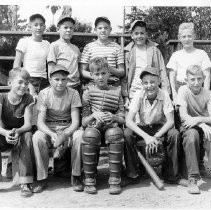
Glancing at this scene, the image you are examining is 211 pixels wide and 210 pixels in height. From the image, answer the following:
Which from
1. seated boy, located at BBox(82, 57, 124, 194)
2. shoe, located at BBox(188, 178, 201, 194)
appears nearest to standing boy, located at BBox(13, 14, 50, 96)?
seated boy, located at BBox(82, 57, 124, 194)

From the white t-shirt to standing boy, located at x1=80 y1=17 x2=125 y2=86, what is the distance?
0.18 meters

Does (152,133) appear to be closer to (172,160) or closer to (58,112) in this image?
(172,160)

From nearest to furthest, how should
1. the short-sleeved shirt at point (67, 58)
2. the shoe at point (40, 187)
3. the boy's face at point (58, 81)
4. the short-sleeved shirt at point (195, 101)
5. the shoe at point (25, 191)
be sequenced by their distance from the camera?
the shoe at point (25, 191) < the shoe at point (40, 187) < the boy's face at point (58, 81) < the short-sleeved shirt at point (195, 101) < the short-sleeved shirt at point (67, 58)

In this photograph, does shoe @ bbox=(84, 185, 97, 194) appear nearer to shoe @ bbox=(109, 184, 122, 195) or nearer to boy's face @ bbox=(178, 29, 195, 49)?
shoe @ bbox=(109, 184, 122, 195)

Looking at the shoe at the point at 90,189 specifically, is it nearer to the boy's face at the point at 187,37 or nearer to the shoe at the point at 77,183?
the shoe at the point at 77,183

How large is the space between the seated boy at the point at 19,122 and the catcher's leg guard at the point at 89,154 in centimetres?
55

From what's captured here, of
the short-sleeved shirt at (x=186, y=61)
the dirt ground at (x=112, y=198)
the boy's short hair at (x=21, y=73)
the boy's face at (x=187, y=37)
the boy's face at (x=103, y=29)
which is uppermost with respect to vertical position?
the boy's face at (x=103, y=29)

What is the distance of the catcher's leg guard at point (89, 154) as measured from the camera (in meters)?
3.71

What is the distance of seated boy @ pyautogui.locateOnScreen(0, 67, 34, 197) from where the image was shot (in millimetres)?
3709

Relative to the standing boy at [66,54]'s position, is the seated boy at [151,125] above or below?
below

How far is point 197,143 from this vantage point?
149 inches

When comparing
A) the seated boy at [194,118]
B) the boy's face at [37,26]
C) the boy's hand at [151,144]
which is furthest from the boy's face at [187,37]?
the boy's face at [37,26]

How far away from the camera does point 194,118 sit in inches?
156

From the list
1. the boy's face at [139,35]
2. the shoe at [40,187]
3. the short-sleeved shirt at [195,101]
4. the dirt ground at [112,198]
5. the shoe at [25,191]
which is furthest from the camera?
the boy's face at [139,35]
